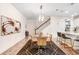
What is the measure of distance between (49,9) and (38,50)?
3.13ft

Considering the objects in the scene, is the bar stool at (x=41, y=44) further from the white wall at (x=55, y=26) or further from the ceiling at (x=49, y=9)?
the ceiling at (x=49, y=9)

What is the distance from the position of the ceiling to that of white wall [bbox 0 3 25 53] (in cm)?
11

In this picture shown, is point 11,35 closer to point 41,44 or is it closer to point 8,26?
point 8,26

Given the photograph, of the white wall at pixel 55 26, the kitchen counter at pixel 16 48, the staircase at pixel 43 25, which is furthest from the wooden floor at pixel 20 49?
the staircase at pixel 43 25

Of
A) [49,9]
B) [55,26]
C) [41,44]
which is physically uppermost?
[49,9]

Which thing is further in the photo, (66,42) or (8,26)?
(66,42)

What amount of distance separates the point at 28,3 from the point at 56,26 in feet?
2.65

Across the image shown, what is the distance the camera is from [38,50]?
103 inches

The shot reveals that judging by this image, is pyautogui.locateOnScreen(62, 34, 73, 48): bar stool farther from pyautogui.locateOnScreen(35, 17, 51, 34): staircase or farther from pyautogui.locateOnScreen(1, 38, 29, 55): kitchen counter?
pyautogui.locateOnScreen(1, 38, 29, 55): kitchen counter

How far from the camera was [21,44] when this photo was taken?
263cm

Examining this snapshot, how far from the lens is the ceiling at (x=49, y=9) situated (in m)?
2.55

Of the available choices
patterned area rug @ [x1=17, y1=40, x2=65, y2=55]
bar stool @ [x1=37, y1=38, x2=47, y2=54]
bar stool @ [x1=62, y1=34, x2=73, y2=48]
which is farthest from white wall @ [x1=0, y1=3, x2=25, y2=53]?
bar stool @ [x1=62, y1=34, x2=73, y2=48]

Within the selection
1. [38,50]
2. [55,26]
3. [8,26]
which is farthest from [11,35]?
[55,26]
